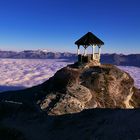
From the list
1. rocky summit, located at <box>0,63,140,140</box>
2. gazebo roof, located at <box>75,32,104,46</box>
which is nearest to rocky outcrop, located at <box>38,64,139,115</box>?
rocky summit, located at <box>0,63,140,140</box>

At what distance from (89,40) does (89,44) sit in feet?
2.36

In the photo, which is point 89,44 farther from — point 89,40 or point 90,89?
point 90,89

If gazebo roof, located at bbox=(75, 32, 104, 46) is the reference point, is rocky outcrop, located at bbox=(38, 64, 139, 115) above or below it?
below

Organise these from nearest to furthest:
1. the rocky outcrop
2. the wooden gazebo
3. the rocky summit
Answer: the rocky summit < the rocky outcrop < the wooden gazebo

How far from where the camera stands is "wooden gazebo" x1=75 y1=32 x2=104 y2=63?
53.2 m

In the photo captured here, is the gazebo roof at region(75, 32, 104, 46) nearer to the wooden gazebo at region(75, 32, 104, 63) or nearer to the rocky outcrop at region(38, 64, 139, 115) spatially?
the wooden gazebo at region(75, 32, 104, 63)

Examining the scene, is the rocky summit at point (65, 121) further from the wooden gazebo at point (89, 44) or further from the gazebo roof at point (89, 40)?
the gazebo roof at point (89, 40)

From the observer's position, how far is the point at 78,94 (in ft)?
143

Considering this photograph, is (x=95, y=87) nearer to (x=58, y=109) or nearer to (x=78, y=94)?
(x=78, y=94)

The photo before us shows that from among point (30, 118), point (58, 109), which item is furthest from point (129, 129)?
point (58, 109)

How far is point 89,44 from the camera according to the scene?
55.0m

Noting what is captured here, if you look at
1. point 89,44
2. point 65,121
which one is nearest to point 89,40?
point 89,44

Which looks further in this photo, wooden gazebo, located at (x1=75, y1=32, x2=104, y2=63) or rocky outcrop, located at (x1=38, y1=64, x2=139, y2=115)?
wooden gazebo, located at (x1=75, y1=32, x2=104, y2=63)

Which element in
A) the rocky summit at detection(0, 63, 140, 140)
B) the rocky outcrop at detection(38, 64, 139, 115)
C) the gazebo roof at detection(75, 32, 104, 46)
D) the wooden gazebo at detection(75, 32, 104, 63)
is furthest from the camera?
the gazebo roof at detection(75, 32, 104, 46)
